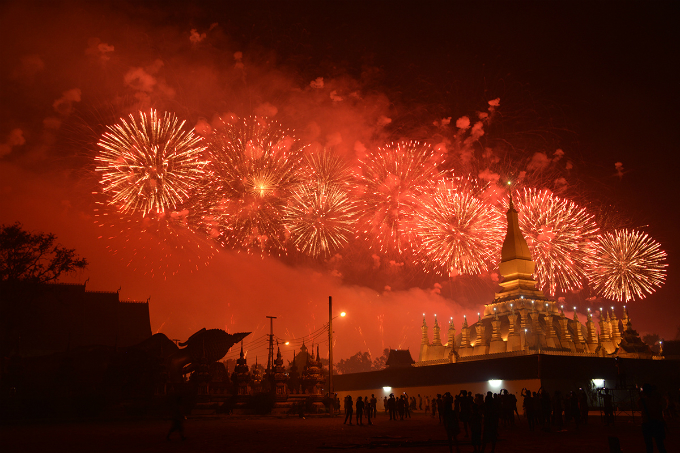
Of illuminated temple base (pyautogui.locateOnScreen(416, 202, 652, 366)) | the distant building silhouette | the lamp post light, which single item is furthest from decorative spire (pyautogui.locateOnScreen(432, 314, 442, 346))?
the distant building silhouette

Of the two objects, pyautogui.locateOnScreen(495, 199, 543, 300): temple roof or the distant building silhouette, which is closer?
the distant building silhouette

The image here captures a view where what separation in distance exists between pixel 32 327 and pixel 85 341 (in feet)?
15.5

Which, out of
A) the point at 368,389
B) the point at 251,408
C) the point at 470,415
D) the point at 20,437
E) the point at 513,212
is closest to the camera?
the point at 470,415

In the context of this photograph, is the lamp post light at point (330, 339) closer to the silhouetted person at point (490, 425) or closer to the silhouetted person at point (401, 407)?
the silhouetted person at point (401, 407)

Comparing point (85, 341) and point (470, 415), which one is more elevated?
point (85, 341)

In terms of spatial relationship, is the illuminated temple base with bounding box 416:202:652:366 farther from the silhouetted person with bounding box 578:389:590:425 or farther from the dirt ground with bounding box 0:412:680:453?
the dirt ground with bounding box 0:412:680:453

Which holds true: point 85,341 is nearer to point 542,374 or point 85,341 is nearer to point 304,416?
point 304,416

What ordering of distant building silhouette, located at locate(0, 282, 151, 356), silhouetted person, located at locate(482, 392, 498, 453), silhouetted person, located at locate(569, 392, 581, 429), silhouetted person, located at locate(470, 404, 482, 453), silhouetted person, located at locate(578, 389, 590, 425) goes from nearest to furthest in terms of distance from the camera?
silhouetted person, located at locate(482, 392, 498, 453) < silhouetted person, located at locate(470, 404, 482, 453) < silhouetted person, located at locate(569, 392, 581, 429) < silhouetted person, located at locate(578, 389, 590, 425) < distant building silhouette, located at locate(0, 282, 151, 356)

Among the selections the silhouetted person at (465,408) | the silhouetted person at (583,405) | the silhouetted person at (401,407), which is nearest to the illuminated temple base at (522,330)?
the silhouetted person at (401,407)

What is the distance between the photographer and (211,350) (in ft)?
140

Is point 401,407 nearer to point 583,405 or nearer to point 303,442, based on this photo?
point 583,405

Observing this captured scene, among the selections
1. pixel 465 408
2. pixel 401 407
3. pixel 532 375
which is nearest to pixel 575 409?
pixel 465 408

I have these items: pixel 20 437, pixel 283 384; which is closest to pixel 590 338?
pixel 283 384

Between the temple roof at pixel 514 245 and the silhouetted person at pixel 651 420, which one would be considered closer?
the silhouetted person at pixel 651 420
